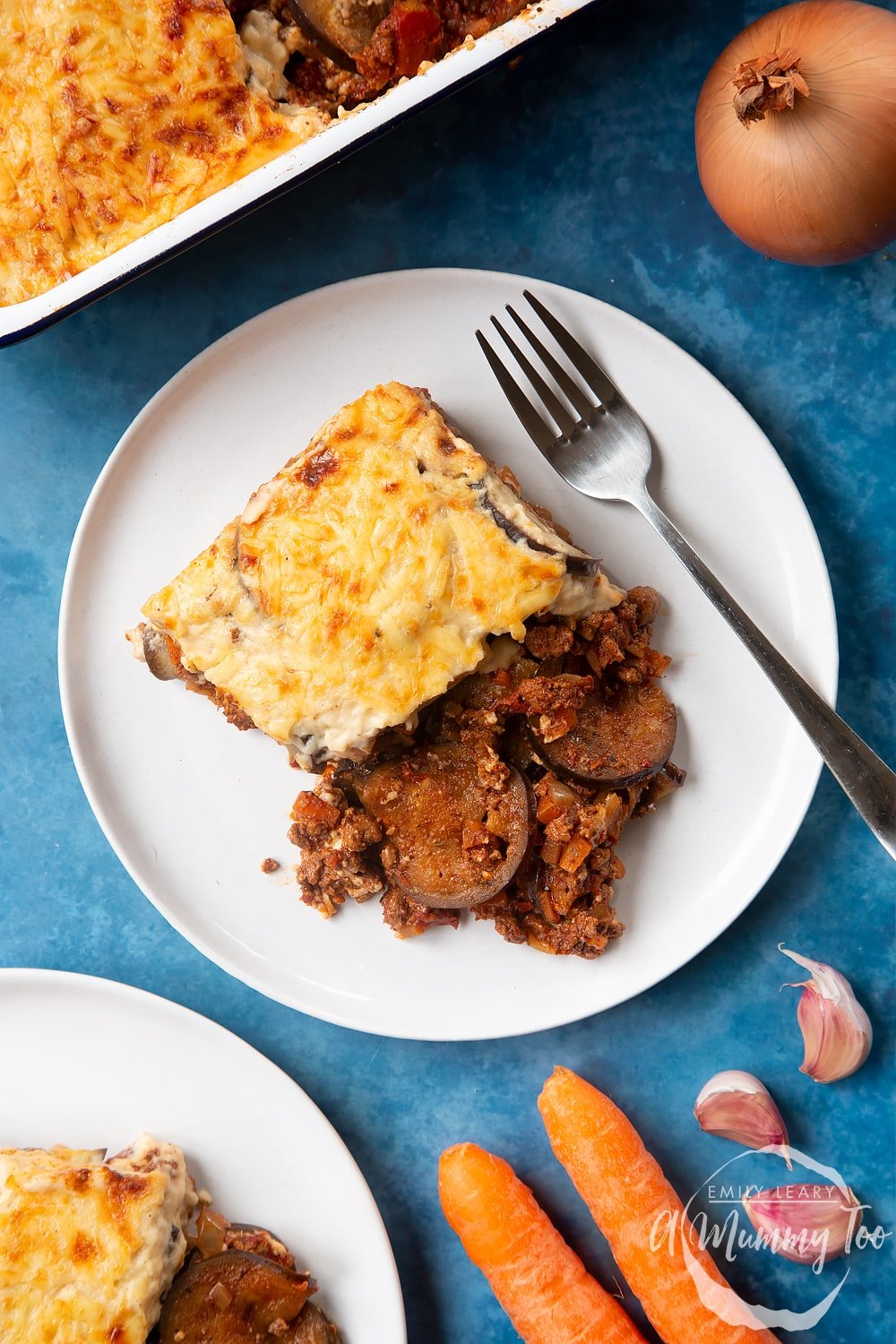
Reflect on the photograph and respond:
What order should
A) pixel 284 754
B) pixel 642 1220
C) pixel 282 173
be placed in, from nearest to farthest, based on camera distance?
pixel 282 173 → pixel 642 1220 → pixel 284 754

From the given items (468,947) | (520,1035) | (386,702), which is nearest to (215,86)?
(386,702)

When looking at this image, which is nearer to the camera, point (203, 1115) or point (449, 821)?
point (449, 821)

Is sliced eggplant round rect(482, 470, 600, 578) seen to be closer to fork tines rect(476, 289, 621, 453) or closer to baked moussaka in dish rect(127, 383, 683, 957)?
baked moussaka in dish rect(127, 383, 683, 957)

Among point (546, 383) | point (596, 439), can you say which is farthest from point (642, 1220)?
point (546, 383)

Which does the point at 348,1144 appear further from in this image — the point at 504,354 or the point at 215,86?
the point at 215,86

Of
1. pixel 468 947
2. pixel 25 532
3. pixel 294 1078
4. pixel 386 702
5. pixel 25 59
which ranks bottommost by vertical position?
pixel 294 1078

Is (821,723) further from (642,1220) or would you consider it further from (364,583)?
(642,1220)
